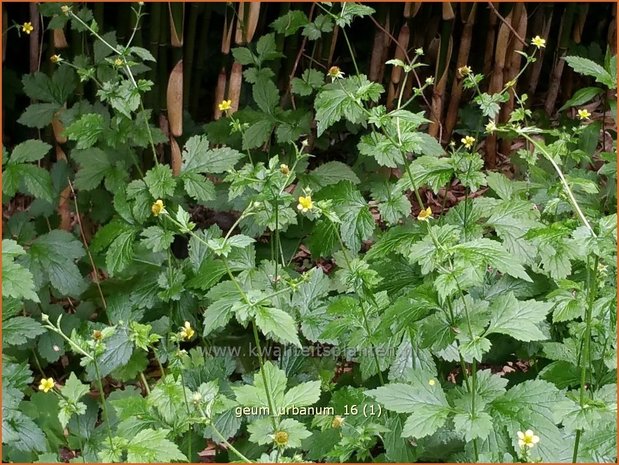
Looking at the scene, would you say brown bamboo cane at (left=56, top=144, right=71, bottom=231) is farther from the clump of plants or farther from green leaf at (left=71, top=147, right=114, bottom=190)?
green leaf at (left=71, top=147, right=114, bottom=190)

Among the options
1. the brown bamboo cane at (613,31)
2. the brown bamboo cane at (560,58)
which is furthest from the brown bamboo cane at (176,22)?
the brown bamboo cane at (613,31)

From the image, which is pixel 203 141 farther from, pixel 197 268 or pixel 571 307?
pixel 571 307

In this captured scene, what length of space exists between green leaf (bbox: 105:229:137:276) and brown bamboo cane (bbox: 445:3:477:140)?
118 centimetres

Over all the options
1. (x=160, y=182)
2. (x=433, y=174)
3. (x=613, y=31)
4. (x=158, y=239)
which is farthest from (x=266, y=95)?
(x=613, y=31)

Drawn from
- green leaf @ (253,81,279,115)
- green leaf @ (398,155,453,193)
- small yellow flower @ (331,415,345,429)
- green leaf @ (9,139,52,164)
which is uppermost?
green leaf @ (253,81,279,115)

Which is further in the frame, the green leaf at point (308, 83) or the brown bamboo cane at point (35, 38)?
the brown bamboo cane at point (35, 38)

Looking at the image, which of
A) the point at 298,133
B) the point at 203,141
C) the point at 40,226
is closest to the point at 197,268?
the point at 203,141

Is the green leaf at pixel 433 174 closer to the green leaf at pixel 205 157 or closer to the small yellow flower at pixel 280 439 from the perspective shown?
the green leaf at pixel 205 157

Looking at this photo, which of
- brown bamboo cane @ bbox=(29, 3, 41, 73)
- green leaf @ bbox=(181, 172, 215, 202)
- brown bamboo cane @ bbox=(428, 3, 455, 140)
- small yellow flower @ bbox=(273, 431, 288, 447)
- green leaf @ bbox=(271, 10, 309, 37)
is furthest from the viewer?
brown bamboo cane @ bbox=(428, 3, 455, 140)

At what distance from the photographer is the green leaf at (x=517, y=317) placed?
1.18 metres

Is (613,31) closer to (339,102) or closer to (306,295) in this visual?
(339,102)

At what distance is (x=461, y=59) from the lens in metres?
2.37

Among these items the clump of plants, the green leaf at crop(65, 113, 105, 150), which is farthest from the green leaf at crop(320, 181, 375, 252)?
the green leaf at crop(65, 113, 105, 150)

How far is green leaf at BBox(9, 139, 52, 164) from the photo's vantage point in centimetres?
174
